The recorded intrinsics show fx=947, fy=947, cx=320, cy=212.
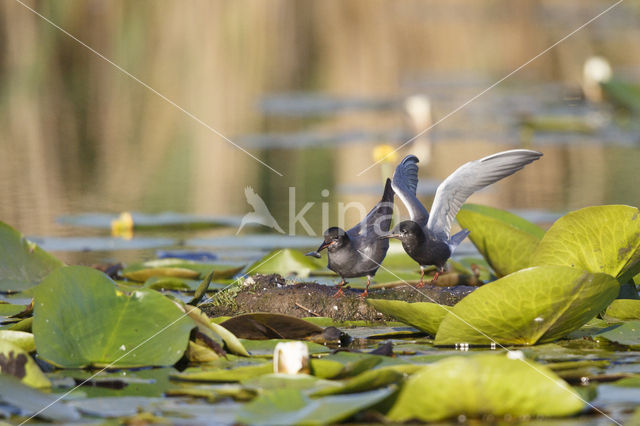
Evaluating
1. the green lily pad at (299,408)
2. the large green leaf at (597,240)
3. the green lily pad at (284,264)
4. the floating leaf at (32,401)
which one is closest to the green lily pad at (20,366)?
the floating leaf at (32,401)

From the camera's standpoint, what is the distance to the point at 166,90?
59.2ft

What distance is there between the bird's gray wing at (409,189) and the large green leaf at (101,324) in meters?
1.51

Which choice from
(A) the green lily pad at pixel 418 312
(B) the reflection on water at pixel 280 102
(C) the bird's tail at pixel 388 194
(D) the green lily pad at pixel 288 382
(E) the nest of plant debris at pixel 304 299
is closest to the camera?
(D) the green lily pad at pixel 288 382

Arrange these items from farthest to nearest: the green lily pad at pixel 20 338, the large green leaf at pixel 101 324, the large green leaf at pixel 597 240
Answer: the large green leaf at pixel 597 240 → the green lily pad at pixel 20 338 → the large green leaf at pixel 101 324

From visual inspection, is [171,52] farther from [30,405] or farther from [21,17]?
[30,405]

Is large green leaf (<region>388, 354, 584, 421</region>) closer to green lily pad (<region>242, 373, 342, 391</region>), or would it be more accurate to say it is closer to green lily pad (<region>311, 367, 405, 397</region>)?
green lily pad (<region>311, 367, 405, 397</region>)

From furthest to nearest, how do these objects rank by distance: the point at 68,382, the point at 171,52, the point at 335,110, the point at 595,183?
the point at 171,52 → the point at 335,110 → the point at 595,183 → the point at 68,382

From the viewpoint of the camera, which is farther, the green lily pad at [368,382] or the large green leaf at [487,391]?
the green lily pad at [368,382]

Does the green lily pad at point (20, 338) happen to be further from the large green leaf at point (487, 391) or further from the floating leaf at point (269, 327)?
the large green leaf at point (487, 391)

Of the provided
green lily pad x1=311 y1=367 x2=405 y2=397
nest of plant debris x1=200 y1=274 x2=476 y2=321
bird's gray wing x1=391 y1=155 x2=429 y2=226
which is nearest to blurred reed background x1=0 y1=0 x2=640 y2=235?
bird's gray wing x1=391 y1=155 x2=429 y2=226

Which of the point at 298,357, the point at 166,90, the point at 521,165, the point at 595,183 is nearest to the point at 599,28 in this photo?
the point at 166,90

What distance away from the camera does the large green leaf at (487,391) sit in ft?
9.54

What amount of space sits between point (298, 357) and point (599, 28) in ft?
86.6

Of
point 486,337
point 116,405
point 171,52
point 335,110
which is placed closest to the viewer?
point 116,405
